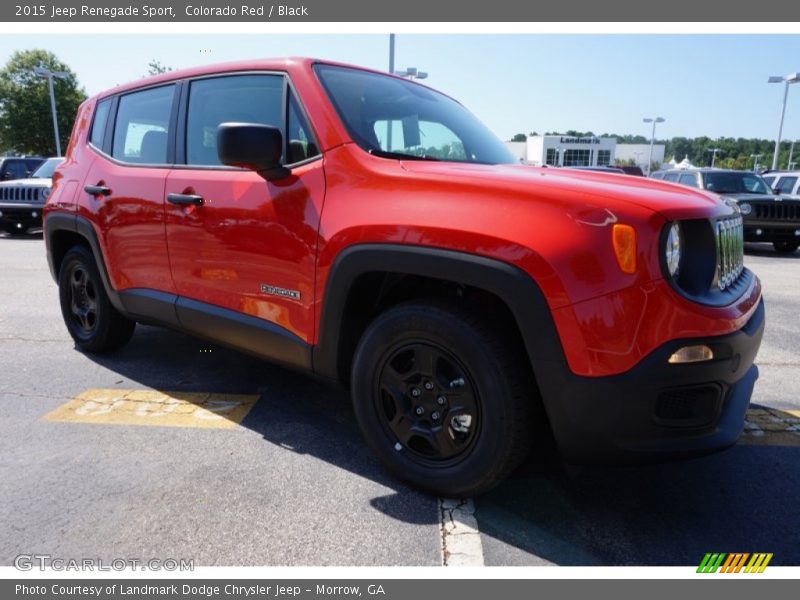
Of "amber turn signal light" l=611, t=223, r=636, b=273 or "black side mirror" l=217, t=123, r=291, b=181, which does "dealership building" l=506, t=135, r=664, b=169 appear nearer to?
"black side mirror" l=217, t=123, r=291, b=181

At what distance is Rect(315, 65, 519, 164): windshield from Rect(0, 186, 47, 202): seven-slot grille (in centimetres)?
1127

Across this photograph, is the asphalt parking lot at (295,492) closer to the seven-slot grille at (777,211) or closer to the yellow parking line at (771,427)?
the yellow parking line at (771,427)

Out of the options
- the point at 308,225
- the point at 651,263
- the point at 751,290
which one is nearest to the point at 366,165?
the point at 308,225

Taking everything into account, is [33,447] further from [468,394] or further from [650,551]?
[650,551]

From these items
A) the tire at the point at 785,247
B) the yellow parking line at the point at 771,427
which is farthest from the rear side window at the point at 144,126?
the tire at the point at 785,247

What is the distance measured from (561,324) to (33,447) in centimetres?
261

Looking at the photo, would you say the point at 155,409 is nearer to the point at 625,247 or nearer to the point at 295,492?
the point at 295,492

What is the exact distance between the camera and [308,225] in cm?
242

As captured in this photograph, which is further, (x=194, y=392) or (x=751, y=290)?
(x=194, y=392)

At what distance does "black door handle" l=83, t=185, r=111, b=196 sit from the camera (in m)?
3.53

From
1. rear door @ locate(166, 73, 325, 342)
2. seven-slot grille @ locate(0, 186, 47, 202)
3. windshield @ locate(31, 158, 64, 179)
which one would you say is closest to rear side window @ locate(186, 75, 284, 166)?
rear door @ locate(166, 73, 325, 342)

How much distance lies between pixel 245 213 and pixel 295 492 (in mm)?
1319

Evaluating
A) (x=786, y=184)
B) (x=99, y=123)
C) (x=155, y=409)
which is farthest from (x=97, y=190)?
(x=786, y=184)

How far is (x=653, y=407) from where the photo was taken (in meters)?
1.83
